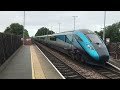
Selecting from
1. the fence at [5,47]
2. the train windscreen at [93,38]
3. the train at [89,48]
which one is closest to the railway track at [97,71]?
A: the train at [89,48]

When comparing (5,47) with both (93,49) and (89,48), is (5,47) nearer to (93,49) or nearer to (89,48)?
(89,48)

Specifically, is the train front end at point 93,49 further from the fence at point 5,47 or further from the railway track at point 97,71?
the fence at point 5,47

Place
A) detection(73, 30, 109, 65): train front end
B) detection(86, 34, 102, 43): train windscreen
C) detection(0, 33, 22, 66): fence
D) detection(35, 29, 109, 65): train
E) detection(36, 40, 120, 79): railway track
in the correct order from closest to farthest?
1. detection(36, 40, 120, 79): railway track
2. detection(0, 33, 22, 66): fence
3. detection(73, 30, 109, 65): train front end
4. detection(35, 29, 109, 65): train
5. detection(86, 34, 102, 43): train windscreen

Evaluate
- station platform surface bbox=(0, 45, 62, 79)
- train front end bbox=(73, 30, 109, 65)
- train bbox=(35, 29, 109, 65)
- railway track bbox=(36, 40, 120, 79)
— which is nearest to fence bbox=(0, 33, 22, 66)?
station platform surface bbox=(0, 45, 62, 79)

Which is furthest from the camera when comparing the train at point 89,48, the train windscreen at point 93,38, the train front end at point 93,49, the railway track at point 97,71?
the train windscreen at point 93,38

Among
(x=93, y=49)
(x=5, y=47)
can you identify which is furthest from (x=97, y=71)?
(x=5, y=47)

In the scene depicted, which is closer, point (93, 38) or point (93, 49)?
point (93, 49)

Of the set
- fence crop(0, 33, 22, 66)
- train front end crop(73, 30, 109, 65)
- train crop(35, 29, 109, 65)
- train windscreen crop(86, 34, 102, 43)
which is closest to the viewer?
fence crop(0, 33, 22, 66)

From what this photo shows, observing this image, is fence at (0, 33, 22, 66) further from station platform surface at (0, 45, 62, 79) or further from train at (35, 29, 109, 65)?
train at (35, 29, 109, 65)

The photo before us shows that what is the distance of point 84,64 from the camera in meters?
22.6
